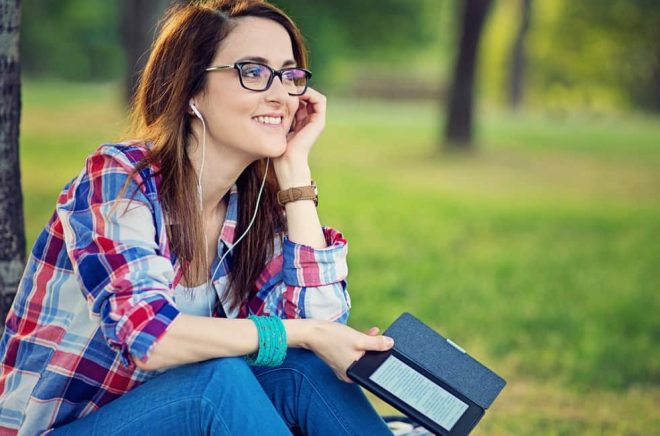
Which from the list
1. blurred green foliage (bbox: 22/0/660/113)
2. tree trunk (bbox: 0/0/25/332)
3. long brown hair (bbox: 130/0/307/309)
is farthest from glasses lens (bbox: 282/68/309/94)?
blurred green foliage (bbox: 22/0/660/113)

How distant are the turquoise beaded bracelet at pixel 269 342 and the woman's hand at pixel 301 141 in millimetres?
594

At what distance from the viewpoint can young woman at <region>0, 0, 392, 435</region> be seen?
2270mm

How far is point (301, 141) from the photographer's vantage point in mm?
2967

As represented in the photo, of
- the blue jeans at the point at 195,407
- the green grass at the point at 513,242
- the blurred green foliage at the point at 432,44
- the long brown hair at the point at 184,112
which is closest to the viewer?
the blue jeans at the point at 195,407

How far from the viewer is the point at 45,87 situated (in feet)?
63.3

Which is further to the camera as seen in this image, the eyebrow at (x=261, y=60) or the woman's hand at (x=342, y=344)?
the eyebrow at (x=261, y=60)

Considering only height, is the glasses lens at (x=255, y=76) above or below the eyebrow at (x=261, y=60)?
below

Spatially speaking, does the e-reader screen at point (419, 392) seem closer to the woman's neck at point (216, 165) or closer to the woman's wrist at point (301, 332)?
the woman's wrist at point (301, 332)

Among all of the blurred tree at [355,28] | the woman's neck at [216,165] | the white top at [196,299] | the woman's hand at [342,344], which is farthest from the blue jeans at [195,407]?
the blurred tree at [355,28]

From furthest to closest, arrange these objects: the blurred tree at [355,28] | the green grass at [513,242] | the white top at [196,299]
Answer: the blurred tree at [355,28] → the green grass at [513,242] → the white top at [196,299]

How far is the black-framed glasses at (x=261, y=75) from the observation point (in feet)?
8.71

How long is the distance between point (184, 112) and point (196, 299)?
523 mm

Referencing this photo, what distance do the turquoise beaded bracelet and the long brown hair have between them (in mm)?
358

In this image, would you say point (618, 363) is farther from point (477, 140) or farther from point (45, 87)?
point (45, 87)
